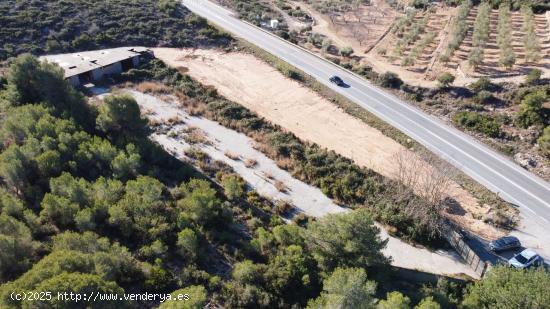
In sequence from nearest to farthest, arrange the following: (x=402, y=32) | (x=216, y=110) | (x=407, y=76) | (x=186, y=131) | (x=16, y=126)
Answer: (x=16, y=126), (x=186, y=131), (x=216, y=110), (x=407, y=76), (x=402, y=32)

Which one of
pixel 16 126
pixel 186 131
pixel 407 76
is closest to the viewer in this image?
pixel 16 126

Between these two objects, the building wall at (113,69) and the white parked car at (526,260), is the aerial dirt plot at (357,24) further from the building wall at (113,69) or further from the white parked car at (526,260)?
the white parked car at (526,260)

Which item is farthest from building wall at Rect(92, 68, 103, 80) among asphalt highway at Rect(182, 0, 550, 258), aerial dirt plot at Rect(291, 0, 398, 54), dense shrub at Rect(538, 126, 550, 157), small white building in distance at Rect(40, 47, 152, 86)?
dense shrub at Rect(538, 126, 550, 157)

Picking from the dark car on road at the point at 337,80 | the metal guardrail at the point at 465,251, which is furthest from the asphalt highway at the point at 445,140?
the metal guardrail at the point at 465,251

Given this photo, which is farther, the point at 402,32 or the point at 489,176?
the point at 402,32

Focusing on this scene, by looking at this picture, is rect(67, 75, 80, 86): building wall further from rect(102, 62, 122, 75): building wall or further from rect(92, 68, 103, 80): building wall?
rect(102, 62, 122, 75): building wall

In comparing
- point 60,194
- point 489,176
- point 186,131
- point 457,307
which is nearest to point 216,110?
point 186,131

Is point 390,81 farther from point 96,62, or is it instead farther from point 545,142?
point 96,62

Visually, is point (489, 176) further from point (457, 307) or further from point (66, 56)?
point (66, 56)
